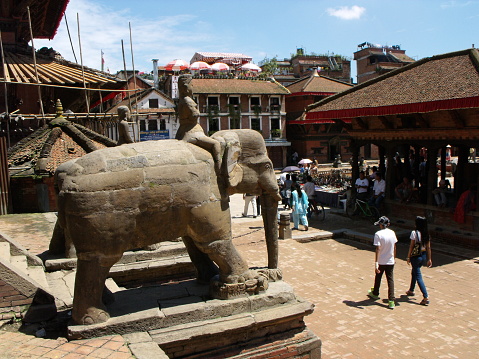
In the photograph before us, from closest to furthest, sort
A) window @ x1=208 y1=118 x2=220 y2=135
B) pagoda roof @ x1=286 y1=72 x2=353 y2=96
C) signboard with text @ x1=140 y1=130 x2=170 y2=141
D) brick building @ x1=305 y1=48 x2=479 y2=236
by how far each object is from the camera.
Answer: brick building @ x1=305 y1=48 x2=479 y2=236 < signboard with text @ x1=140 y1=130 x2=170 y2=141 < window @ x1=208 y1=118 x2=220 y2=135 < pagoda roof @ x1=286 y1=72 x2=353 y2=96

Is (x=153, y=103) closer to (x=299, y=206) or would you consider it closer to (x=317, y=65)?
(x=299, y=206)

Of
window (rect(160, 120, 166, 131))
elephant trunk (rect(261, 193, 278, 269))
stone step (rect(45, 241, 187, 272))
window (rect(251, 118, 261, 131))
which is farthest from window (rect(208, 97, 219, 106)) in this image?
elephant trunk (rect(261, 193, 278, 269))

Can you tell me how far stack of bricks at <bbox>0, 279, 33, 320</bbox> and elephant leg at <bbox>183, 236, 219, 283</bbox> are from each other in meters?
2.14

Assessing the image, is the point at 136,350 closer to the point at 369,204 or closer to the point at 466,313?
the point at 466,313

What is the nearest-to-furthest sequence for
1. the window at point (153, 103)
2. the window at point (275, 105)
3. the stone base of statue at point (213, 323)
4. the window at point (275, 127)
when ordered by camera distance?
the stone base of statue at point (213, 323) < the window at point (153, 103) < the window at point (275, 105) < the window at point (275, 127)

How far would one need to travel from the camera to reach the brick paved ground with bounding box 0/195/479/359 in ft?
14.2

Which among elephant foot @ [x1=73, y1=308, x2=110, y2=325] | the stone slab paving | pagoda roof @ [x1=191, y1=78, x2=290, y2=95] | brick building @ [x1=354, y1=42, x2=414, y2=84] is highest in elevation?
→ brick building @ [x1=354, y1=42, x2=414, y2=84]

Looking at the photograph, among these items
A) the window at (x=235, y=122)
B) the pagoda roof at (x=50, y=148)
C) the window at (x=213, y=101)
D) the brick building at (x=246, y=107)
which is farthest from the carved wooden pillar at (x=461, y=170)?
the window at (x=213, y=101)

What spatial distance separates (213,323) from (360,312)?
379cm

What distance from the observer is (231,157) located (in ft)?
16.6

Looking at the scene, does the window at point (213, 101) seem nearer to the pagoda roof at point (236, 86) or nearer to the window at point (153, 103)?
the pagoda roof at point (236, 86)

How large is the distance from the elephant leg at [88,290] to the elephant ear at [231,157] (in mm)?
1609

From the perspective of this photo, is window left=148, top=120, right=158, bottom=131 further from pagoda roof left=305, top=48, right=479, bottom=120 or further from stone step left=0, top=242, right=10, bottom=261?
stone step left=0, top=242, right=10, bottom=261

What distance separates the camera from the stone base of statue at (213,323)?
4484mm
